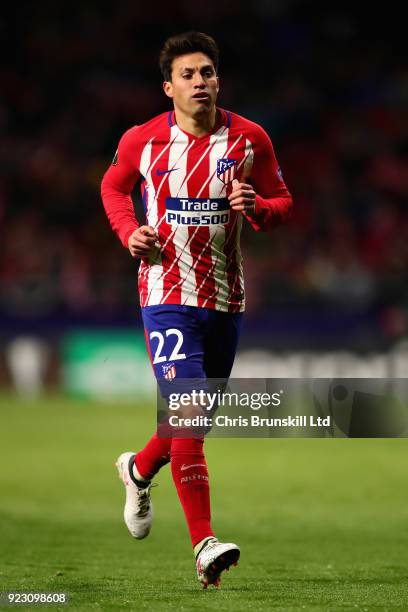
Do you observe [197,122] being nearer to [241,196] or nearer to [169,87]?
[169,87]

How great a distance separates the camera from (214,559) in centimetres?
437

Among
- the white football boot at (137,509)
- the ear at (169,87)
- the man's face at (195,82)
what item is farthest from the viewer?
the white football boot at (137,509)

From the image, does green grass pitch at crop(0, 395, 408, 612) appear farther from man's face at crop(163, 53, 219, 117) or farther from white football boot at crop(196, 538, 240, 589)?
man's face at crop(163, 53, 219, 117)

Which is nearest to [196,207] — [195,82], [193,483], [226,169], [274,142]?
[226,169]

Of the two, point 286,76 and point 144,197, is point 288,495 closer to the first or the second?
point 144,197

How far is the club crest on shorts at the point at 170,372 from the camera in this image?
4.81m

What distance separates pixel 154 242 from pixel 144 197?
320 millimetres

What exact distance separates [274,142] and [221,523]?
44.2 ft

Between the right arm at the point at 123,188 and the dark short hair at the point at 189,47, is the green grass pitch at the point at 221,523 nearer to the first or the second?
the right arm at the point at 123,188

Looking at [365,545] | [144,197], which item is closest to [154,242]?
[144,197]

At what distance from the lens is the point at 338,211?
60.8ft

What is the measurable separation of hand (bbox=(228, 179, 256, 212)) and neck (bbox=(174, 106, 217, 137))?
384mm

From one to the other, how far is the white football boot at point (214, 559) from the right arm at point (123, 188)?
4.29 feet

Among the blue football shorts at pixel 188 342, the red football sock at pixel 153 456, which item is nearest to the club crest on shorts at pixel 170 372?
the blue football shorts at pixel 188 342
